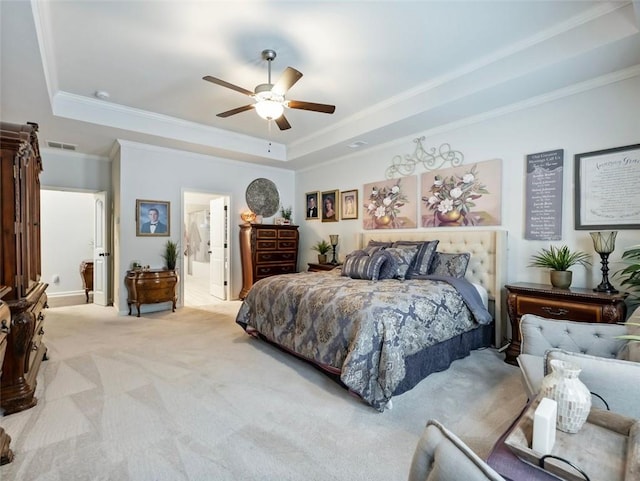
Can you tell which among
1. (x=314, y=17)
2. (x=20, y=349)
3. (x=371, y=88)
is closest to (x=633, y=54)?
(x=371, y=88)

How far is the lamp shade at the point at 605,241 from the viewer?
8.90 ft

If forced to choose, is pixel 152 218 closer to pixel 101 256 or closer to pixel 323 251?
pixel 101 256

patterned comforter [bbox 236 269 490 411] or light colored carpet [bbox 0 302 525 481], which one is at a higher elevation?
patterned comforter [bbox 236 269 490 411]

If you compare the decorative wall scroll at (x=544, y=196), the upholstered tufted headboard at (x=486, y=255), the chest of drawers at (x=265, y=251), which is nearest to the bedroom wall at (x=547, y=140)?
the decorative wall scroll at (x=544, y=196)

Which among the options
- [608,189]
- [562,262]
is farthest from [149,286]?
[608,189]

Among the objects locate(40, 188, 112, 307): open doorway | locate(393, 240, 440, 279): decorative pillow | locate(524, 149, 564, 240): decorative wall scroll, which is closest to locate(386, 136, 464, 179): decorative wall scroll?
locate(524, 149, 564, 240): decorative wall scroll

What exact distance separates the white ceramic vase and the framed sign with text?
8.23 ft

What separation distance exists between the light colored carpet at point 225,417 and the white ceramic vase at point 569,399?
2.66 ft

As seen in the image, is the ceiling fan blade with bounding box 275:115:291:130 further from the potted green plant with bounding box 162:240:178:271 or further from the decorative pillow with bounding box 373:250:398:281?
the potted green plant with bounding box 162:240:178:271

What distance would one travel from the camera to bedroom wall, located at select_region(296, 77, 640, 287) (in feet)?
9.56

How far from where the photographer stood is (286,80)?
2.79m

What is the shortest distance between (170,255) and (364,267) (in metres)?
3.43

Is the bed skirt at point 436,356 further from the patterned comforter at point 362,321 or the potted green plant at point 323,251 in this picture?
the potted green plant at point 323,251

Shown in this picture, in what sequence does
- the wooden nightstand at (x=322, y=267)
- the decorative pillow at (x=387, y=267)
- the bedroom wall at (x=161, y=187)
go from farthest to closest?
the wooden nightstand at (x=322, y=267) < the bedroom wall at (x=161, y=187) < the decorative pillow at (x=387, y=267)
